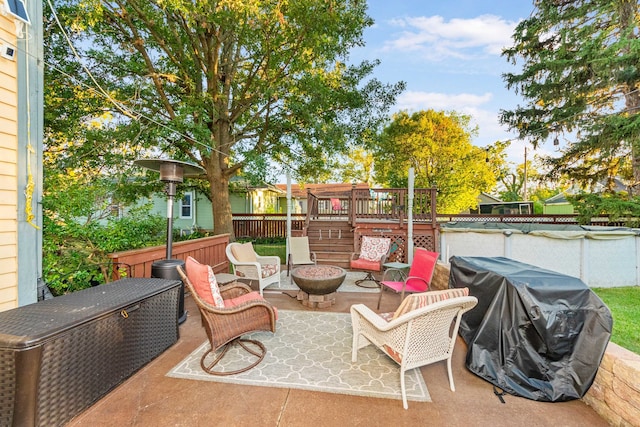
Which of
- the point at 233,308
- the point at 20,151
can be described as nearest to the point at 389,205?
the point at 233,308

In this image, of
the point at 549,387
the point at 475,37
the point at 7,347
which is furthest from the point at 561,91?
the point at 7,347

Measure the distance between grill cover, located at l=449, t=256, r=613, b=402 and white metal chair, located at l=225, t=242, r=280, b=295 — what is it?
347 centimetres

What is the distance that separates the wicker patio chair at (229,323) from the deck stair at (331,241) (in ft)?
15.6

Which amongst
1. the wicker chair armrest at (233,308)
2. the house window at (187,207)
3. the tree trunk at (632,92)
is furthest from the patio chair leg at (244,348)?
the house window at (187,207)

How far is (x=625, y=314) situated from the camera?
438cm

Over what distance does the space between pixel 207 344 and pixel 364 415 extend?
2.04 m

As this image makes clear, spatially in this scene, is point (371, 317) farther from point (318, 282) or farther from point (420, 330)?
point (318, 282)

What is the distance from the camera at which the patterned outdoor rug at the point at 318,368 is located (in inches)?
96.0

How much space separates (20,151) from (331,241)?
280 inches

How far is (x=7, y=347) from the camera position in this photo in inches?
66.4

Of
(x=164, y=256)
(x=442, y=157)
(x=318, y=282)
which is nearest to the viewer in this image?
(x=318, y=282)

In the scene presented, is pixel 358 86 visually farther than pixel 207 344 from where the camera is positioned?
Yes

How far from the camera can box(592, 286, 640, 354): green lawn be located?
3.25 meters

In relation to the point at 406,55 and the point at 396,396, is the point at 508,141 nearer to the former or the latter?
the point at 406,55
